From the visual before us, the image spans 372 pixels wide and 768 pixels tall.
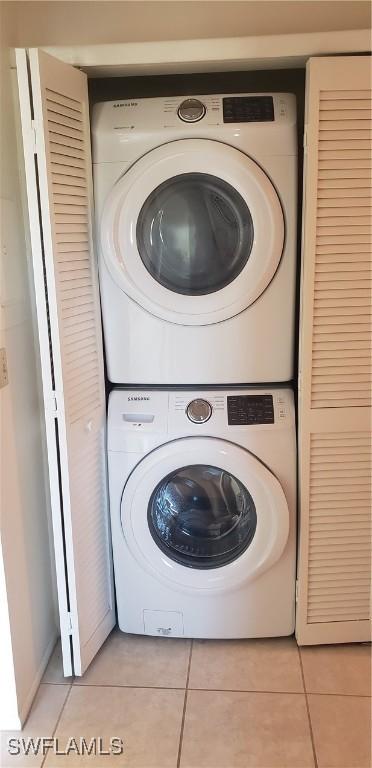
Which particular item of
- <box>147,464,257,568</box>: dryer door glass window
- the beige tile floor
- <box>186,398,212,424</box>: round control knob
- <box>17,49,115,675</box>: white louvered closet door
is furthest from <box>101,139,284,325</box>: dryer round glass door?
the beige tile floor

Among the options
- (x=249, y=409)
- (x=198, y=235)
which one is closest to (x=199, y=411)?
(x=249, y=409)

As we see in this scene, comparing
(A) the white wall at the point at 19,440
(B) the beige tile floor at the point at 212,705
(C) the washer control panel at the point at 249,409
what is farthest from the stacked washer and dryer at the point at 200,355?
(A) the white wall at the point at 19,440

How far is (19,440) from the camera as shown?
1.70m

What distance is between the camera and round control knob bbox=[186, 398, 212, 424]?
184 centimetres

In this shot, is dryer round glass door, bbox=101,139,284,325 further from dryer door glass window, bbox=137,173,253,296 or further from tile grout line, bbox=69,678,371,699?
tile grout line, bbox=69,678,371,699

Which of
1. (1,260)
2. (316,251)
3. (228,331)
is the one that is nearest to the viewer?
(1,260)

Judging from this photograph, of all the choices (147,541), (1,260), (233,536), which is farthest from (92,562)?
(1,260)

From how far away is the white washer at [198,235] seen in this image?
1708 millimetres

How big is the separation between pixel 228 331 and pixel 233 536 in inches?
26.2

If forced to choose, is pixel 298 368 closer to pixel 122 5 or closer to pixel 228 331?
pixel 228 331

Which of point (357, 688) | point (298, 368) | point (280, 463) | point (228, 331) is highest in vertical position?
point (228, 331)

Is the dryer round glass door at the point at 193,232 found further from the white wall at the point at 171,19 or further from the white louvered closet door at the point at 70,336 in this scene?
the white wall at the point at 171,19

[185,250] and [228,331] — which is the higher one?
[185,250]

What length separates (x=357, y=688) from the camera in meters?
1.82
